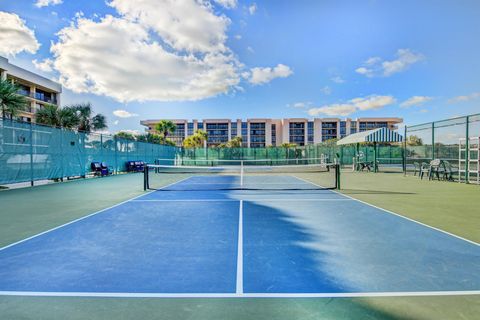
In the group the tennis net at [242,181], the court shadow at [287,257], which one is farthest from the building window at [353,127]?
the court shadow at [287,257]

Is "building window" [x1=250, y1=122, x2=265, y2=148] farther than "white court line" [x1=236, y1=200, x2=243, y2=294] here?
Yes

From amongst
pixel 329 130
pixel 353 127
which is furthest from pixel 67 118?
pixel 353 127

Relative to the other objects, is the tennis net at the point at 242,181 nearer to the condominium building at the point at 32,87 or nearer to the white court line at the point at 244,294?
the white court line at the point at 244,294

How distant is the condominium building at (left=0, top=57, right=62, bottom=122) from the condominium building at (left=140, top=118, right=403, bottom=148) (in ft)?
216

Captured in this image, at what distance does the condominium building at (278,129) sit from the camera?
11325 centimetres

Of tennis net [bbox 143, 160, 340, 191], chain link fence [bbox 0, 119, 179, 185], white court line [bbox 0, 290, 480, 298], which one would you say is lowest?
white court line [bbox 0, 290, 480, 298]

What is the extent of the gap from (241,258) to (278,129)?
11563cm

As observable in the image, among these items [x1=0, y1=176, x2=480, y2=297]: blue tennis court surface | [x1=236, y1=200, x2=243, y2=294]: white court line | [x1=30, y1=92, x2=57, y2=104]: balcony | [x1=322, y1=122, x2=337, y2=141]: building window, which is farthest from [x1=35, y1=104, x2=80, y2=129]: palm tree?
[x1=322, y1=122, x2=337, y2=141]: building window

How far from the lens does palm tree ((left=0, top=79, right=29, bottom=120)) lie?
15344mm

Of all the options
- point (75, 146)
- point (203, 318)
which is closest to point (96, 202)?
point (203, 318)

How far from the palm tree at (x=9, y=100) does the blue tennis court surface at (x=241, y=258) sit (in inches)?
530

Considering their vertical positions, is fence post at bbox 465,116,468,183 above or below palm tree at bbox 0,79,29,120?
below

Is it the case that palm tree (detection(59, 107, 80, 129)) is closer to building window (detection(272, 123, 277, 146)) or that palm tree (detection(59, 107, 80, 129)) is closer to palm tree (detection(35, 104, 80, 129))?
palm tree (detection(35, 104, 80, 129))

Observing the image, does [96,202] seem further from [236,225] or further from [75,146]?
[75,146]
